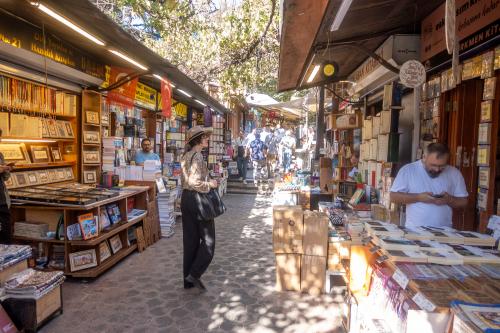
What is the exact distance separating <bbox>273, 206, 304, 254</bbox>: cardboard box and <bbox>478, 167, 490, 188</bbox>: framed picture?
74.6 inches

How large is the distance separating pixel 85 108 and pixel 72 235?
2.71 metres

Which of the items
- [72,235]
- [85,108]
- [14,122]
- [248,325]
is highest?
[85,108]

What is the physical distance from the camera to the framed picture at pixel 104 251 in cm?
478

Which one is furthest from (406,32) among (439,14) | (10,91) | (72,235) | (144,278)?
(10,91)

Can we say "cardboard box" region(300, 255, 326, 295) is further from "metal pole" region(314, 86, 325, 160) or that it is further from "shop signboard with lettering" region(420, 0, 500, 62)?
"metal pole" region(314, 86, 325, 160)

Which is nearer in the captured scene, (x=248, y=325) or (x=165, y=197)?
(x=248, y=325)

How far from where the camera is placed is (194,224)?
14.0 feet

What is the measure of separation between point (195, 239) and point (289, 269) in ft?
3.98

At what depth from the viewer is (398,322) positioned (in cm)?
178

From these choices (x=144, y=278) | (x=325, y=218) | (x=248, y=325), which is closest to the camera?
(x=248, y=325)

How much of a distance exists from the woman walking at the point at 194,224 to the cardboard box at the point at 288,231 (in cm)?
80

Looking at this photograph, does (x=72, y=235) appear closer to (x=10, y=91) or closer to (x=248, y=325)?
(x=10, y=91)

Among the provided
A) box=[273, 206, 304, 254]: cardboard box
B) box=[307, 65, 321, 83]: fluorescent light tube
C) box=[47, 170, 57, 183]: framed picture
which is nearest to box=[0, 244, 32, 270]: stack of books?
box=[47, 170, 57, 183]: framed picture

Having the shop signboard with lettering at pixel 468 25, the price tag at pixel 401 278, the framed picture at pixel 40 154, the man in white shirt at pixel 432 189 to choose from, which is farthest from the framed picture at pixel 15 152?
the shop signboard with lettering at pixel 468 25
